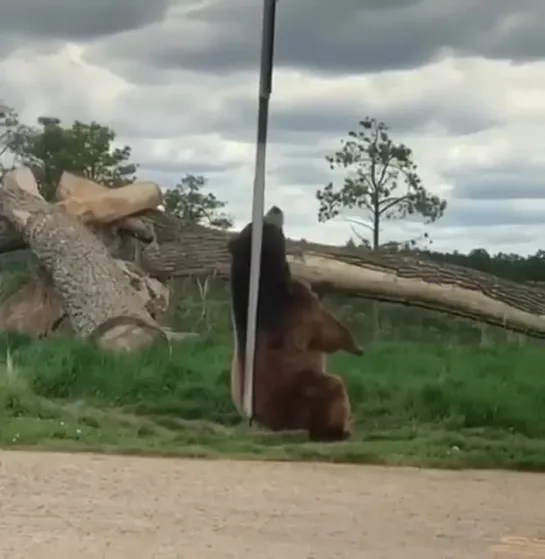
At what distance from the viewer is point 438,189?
771 cm

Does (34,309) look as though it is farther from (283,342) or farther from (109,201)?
(283,342)

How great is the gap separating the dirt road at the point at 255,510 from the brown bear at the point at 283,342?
36 cm

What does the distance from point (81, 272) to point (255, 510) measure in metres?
2.20

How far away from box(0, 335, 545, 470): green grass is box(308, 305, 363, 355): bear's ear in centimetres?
6

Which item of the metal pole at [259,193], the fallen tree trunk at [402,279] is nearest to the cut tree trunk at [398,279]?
the fallen tree trunk at [402,279]

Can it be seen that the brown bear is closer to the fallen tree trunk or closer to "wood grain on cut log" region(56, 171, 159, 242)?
the fallen tree trunk

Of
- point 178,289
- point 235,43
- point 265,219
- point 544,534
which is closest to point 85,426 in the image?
point 178,289

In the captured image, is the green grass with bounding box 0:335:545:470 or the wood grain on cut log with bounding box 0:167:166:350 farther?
the wood grain on cut log with bounding box 0:167:166:350

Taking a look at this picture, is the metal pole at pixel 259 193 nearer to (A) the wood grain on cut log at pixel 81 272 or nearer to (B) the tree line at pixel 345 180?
(B) the tree line at pixel 345 180

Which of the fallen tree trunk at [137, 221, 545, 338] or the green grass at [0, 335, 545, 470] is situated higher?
the fallen tree trunk at [137, 221, 545, 338]

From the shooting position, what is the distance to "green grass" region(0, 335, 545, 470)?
7477mm

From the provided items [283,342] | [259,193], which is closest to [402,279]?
[283,342]

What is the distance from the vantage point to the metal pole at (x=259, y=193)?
764cm

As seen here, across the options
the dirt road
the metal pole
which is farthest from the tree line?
the dirt road
